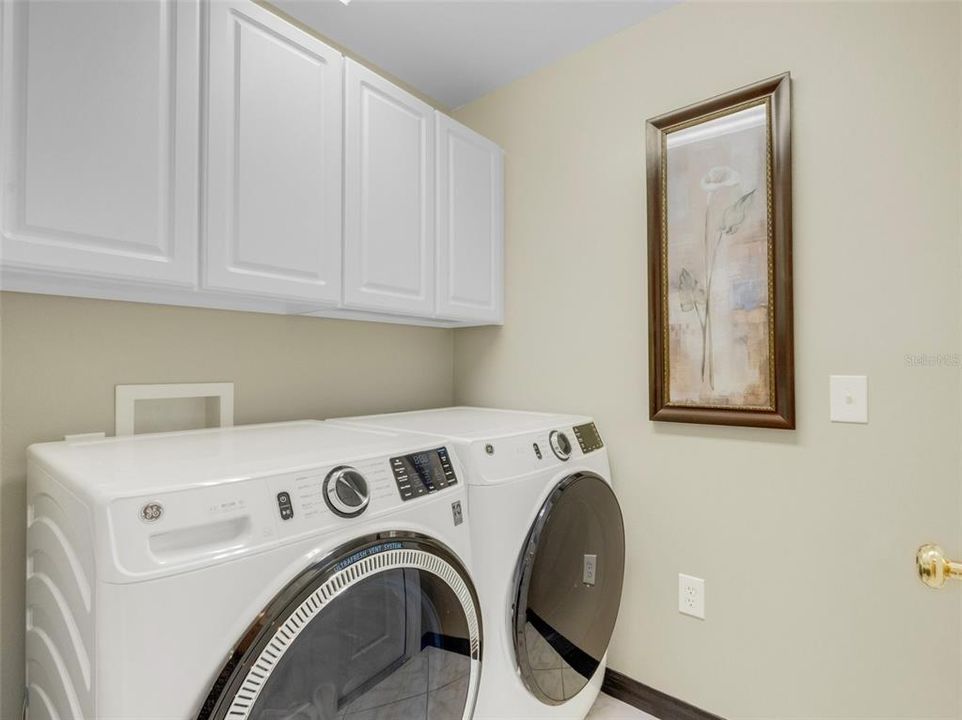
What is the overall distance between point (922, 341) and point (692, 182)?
79 cm

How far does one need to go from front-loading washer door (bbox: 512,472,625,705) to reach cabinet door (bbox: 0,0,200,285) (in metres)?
1.15

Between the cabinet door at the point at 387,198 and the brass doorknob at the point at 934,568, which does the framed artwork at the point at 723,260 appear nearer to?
the brass doorknob at the point at 934,568

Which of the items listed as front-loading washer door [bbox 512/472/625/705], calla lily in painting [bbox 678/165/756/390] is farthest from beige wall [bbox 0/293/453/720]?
calla lily in painting [bbox 678/165/756/390]

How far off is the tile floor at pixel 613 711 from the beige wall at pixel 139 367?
1.34m

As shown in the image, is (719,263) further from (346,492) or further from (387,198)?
(346,492)

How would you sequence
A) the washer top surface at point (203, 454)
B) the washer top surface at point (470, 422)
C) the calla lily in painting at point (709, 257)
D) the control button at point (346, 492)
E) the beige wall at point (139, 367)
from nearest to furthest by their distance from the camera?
1. the washer top surface at point (203, 454)
2. the control button at point (346, 492)
3. the beige wall at point (139, 367)
4. the washer top surface at point (470, 422)
5. the calla lily in painting at point (709, 257)

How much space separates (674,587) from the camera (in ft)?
5.67

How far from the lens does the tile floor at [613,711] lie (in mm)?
1738

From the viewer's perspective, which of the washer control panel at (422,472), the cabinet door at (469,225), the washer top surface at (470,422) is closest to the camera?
the washer control panel at (422,472)

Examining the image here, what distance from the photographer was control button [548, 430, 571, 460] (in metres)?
1.56

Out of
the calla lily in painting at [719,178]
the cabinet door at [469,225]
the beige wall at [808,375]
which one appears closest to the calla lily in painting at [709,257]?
the calla lily in painting at [719,178]

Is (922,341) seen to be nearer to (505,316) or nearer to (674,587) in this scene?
(674,587)

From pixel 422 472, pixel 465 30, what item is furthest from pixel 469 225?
pixel 422 472

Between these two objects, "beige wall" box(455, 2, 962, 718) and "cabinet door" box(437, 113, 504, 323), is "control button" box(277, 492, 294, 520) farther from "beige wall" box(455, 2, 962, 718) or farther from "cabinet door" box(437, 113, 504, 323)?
"beige wall" box(455, 2, 962, 718)
